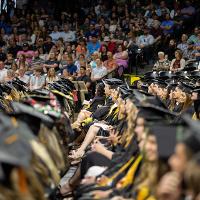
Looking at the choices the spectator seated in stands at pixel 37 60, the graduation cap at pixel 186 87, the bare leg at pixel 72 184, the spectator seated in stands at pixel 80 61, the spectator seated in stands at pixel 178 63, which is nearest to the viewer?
the bare leg at pixel 72 184

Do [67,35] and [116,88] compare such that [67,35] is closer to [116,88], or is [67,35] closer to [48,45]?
[48,45]

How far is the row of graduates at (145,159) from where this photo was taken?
138 inches

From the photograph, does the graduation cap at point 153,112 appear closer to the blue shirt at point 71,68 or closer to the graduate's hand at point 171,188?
the graduate's hand at point 171,188

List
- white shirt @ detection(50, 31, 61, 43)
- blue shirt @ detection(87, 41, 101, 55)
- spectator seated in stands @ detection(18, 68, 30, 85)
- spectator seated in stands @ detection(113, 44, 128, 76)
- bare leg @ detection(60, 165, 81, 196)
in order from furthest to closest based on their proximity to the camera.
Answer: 1. white shirt @ detection(50, 31, 61, 43)
2. blue shirt @ detection(87, 41, 101, 55)
3. spectator seated in stands @ detection(18, 68, 30, 85)
4. spectator seated in stands @ detection(113, 44, 128, 76)
5. bare leg @ detection(60, 165, 81, 196)

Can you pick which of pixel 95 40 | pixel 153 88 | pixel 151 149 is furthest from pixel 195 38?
pixel 151 149

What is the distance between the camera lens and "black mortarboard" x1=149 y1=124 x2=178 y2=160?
3.95m

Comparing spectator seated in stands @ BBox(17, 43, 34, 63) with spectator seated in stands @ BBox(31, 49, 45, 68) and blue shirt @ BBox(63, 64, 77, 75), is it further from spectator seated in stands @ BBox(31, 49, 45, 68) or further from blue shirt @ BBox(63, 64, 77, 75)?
blue shirt @ BBox(63, 64, 77, 75)

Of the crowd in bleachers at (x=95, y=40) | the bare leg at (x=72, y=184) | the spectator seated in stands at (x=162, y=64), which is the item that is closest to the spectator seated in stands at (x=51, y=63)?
the crowd in bleachers at (x=95, y=40)

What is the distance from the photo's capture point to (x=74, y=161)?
8.02 meters

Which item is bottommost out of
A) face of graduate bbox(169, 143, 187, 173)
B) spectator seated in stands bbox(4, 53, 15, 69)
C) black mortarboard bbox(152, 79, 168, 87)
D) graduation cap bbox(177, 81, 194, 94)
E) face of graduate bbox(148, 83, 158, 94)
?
spectator seated in stands bbox(4, 53, 15, 69)

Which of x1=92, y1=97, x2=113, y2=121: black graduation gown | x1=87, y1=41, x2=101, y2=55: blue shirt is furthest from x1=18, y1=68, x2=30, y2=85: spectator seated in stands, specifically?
x1=92, y1=97, x2=113, y2=121: black graduation gown

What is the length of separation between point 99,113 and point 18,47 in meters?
8.68

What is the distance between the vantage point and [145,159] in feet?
14.1

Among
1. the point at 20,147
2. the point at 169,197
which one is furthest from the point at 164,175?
the point at 20,147
